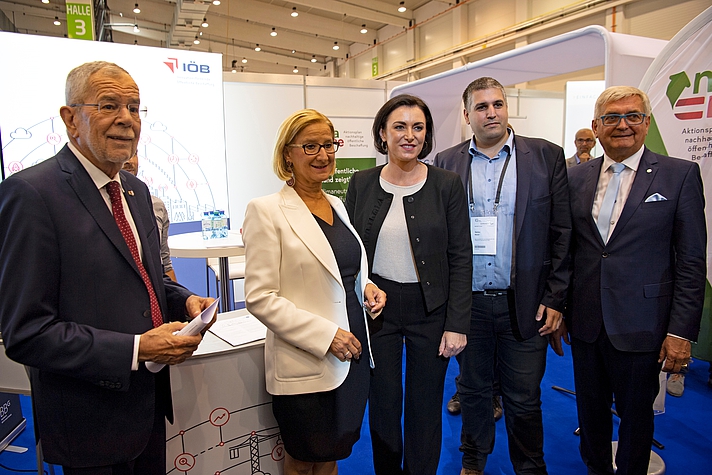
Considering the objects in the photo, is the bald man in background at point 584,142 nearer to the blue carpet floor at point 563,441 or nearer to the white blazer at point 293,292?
the blue carpet floor at point 563,441

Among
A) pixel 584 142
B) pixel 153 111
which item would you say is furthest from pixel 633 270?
pixel 153 111

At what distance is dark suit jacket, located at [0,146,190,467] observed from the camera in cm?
93

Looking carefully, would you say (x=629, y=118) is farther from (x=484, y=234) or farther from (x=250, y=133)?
(x=250, y=133)

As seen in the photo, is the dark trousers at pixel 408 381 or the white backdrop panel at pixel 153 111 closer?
the dark trousers at pixel 408 381

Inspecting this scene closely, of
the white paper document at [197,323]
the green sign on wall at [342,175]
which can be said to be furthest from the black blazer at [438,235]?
the green sign on wall at [342,175]

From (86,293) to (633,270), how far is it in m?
1.80

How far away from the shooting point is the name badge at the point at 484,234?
6.08 feet

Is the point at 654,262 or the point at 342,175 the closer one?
the point at 654,262

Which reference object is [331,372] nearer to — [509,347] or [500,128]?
[509,347]

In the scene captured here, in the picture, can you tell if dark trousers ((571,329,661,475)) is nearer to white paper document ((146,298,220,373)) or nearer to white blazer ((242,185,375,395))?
white blazer ((242,185,375,395))

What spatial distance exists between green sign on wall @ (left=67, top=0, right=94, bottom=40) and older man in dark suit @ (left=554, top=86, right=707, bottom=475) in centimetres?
742

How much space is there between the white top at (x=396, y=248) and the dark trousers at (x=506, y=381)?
43 centimetres

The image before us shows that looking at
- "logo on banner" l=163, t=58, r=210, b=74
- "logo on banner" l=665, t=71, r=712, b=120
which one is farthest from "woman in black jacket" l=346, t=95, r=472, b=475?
"logo on banner" l=163, t=58, r=210, b=74

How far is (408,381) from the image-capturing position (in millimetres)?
1731
